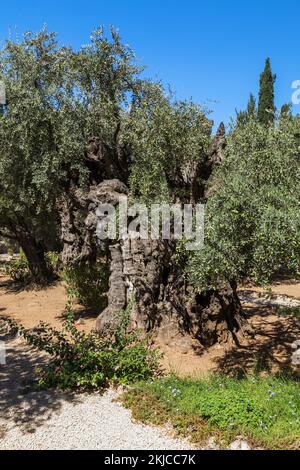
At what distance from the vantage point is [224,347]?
38.7 ft

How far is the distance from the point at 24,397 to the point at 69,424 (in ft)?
5.72

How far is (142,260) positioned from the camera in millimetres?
12227

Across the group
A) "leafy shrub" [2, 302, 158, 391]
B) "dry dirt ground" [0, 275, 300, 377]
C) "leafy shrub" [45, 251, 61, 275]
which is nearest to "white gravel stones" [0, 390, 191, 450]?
"leafy shrub" [2, 302, 158, 391]

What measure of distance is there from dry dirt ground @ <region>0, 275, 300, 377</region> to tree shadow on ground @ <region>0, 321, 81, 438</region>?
8.93ft

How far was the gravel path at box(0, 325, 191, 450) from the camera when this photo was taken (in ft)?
23.0

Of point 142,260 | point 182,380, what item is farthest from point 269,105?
point 182,380

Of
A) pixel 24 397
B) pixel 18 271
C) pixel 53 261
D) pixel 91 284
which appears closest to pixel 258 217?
pixel 24 397

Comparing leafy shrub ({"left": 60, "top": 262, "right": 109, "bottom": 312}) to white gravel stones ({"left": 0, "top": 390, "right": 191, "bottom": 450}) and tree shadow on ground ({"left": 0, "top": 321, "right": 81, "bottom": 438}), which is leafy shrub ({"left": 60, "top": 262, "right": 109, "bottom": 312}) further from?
white gravel stones ({"left": 0, "top": 390, "right": 191, "bottom": 450})

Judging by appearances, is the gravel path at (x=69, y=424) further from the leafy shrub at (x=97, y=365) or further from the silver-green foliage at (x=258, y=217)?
the silver-green foliage at (x=258, y=217)

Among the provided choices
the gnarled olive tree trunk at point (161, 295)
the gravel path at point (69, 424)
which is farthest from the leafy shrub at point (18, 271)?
the gravel path at point (69, 424)

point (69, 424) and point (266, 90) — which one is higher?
point (266, 90)

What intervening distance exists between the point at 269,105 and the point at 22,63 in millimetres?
38149

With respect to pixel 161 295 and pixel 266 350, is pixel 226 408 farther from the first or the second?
pixel 161 295
